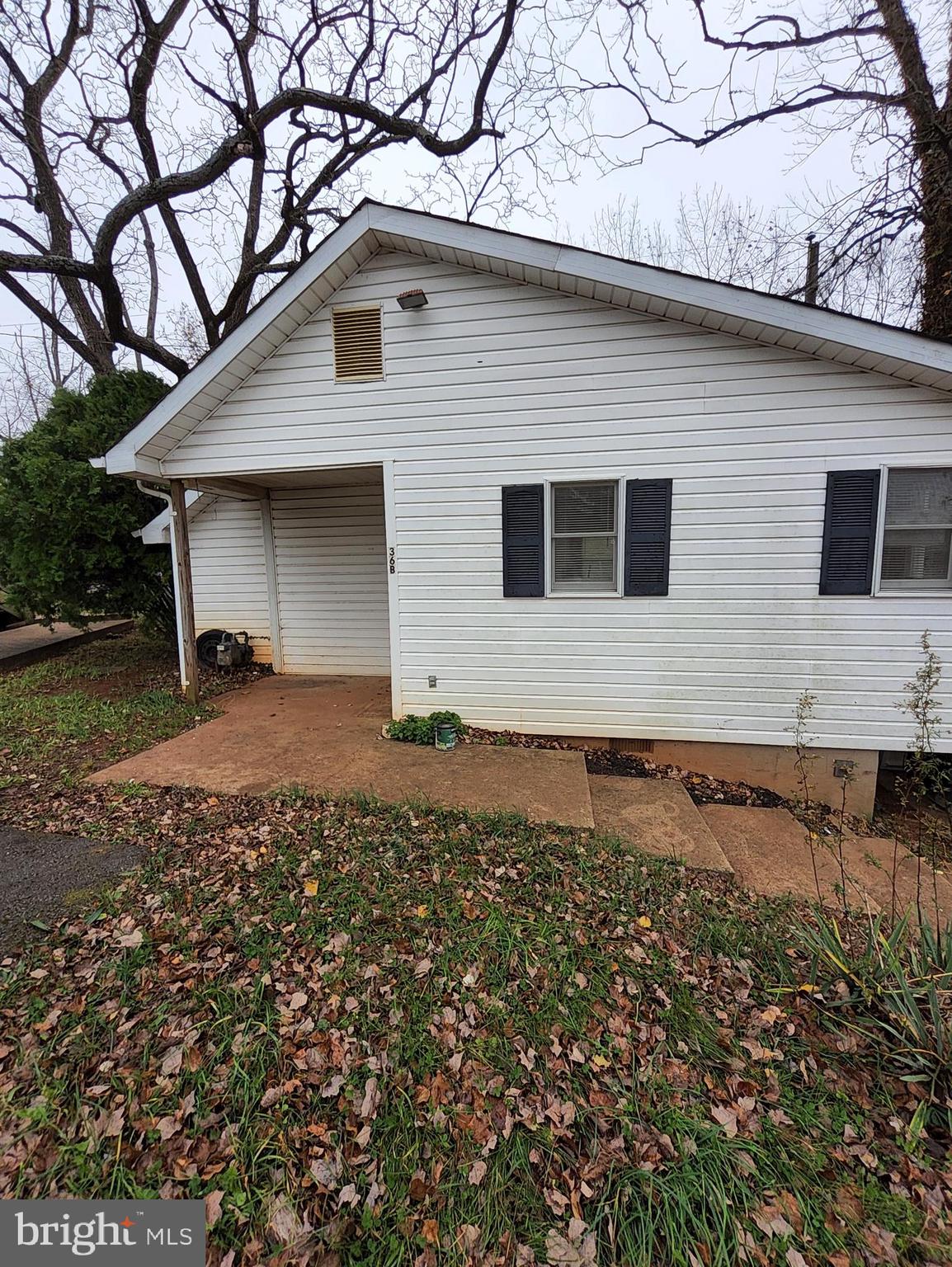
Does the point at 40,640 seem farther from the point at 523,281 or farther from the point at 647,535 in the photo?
the point at 647,535

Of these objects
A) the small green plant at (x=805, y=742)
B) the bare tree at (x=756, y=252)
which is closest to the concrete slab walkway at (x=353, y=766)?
the small green plant at (x=805, y=742)

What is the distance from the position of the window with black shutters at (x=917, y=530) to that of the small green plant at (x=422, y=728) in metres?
4.19

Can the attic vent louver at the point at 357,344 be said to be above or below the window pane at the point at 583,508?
above

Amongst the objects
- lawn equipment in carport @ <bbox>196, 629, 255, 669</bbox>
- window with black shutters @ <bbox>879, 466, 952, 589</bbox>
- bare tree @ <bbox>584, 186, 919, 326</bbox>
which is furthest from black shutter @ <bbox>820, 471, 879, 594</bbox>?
lawn equipment in carport @ <bbox>196, 629, 255, 669</bbox>

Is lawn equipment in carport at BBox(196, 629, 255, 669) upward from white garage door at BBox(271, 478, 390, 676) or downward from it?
downward

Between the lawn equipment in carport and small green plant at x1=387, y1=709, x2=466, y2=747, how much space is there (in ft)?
12.3

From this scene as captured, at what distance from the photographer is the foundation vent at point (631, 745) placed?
5.57m

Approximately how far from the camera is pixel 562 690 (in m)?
5.61

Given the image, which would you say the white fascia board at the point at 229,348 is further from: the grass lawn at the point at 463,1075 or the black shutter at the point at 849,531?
the black shutter at the point at 849,531

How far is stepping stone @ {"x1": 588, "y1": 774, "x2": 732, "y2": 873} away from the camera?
368cm

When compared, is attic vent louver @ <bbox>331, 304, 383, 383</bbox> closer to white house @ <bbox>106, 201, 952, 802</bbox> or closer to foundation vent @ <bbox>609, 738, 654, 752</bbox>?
white house @ <bbox>106, 201, 952, 802</bbox>

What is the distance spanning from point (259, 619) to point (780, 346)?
7.45 metres

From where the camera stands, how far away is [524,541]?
5.44m

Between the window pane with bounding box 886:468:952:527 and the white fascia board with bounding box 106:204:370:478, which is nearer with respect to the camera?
the window pane with bounding box 886:468:952:527
